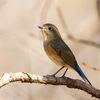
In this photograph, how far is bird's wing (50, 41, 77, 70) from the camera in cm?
312

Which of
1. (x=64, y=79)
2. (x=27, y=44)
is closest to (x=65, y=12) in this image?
(x=27, y=44)

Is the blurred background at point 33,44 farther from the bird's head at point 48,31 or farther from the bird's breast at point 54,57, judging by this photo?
the bird's breast at point 54,57

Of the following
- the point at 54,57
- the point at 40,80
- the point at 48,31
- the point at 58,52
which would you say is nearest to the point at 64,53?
the point at 58,52

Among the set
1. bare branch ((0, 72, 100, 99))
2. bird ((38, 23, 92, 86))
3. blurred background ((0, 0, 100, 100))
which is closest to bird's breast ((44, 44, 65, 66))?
bird ((38, 23, 92, 86))

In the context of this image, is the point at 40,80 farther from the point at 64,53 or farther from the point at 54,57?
the point at 64,53

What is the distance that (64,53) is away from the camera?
3240mm

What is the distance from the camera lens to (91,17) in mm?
5566

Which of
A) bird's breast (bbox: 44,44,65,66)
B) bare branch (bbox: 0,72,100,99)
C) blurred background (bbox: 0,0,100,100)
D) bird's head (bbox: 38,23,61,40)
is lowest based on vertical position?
bare branch (bbox: 0,72,100,99)

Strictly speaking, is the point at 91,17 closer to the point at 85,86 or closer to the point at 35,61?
the point at 35,61

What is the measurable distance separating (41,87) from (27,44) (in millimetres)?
1258

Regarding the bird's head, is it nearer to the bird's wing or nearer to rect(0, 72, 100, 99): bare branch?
the bird's wing

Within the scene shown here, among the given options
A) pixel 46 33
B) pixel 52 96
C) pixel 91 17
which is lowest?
pixel 52 96

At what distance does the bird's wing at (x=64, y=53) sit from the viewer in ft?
10.2

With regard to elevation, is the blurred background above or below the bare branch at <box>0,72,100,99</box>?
above
